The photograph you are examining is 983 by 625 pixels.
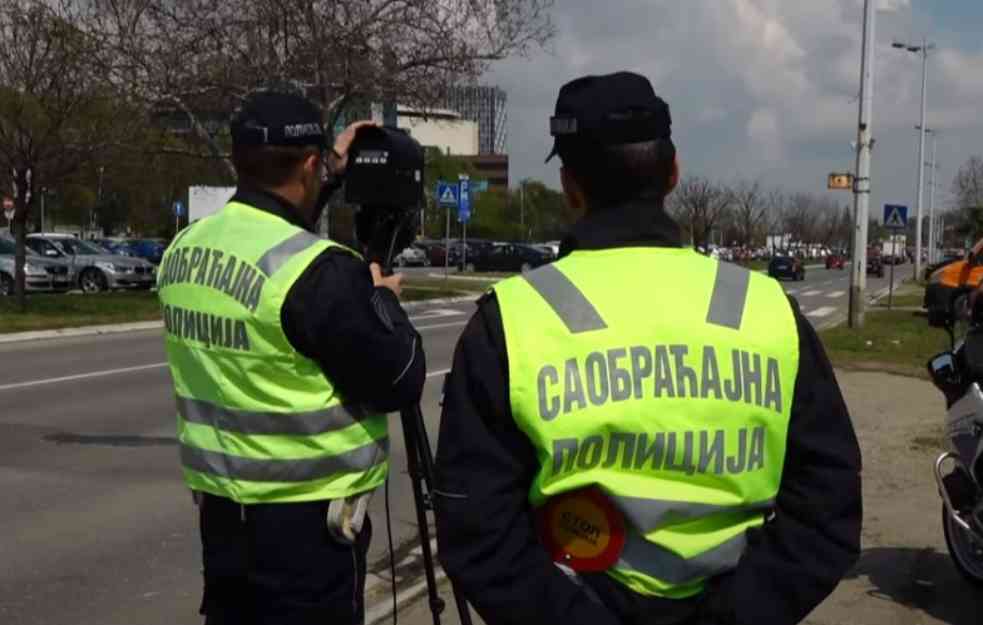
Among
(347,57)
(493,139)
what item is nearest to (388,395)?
(347,57)

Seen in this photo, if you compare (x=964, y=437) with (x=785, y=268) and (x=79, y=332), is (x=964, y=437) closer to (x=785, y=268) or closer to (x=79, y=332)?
(x=79, y=332)

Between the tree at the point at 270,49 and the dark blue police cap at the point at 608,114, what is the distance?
941 inches

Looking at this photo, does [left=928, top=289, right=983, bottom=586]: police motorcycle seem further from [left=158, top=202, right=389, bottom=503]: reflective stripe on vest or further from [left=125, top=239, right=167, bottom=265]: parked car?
[left=125, top=239, right=167, bottom=265]: parked car

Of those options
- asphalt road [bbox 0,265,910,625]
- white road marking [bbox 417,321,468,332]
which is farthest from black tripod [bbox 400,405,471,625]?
white road marking [bbox 417,321,468,332]

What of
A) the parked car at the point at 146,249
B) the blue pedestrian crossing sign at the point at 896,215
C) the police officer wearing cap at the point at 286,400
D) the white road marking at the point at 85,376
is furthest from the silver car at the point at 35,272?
the police officer wearing cap at the point at 286,400

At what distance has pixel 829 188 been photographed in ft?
76.1

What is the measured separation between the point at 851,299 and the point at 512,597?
22796 mm

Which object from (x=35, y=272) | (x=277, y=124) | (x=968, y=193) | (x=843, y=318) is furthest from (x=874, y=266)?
(x=277, y=124)

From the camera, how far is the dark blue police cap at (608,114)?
228 centimetres

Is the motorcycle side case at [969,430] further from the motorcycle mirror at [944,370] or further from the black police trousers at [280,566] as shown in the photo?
the black police trousers at [280,566]

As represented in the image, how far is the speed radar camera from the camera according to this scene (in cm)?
332

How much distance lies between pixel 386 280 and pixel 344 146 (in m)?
0.40

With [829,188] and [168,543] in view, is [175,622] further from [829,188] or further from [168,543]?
[829,188]

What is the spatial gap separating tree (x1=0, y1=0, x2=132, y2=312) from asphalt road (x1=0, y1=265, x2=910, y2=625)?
9.47 metres
